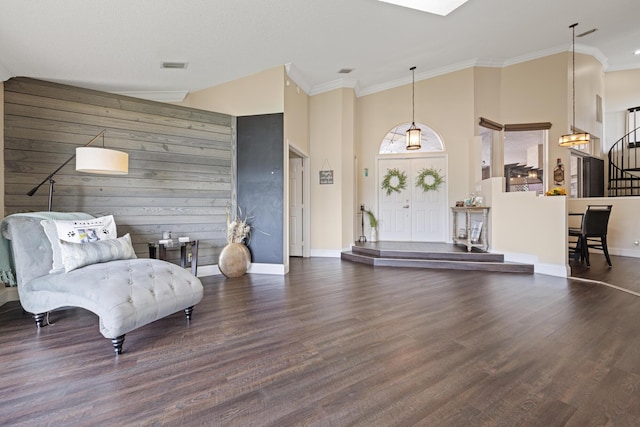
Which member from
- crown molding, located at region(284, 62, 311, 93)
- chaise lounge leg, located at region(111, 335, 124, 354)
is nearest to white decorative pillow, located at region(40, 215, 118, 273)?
chaise lounge leg, located at region(111, 335, 124, 354)

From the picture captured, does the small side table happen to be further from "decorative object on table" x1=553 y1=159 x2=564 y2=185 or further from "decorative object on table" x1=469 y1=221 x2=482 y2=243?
"decorative object on table" x1=553 y1=159 x2=564 y2=185

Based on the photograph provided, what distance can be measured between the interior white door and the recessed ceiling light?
3384 mm

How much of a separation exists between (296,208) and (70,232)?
3985mm

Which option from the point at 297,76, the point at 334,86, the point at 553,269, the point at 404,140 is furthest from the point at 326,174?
the point at 553,269

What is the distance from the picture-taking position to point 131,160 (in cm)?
409

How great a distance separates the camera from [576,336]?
2404mm

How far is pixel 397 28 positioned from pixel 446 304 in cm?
381

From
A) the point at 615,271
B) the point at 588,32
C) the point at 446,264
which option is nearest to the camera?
the point at 615,271

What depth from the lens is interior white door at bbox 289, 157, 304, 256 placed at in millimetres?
6387

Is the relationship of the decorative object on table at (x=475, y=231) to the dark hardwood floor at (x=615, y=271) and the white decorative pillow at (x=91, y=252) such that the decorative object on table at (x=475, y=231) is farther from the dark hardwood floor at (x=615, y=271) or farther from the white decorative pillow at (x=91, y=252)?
the white decorative pillow at (x=91, y=252)

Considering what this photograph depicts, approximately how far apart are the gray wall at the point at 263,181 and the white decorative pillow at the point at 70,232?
2028mm

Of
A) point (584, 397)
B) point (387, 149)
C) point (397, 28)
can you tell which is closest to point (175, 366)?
point (584, 397)

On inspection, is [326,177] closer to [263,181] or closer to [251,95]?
[263,181]

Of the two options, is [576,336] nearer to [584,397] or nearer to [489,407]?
[584,397]
